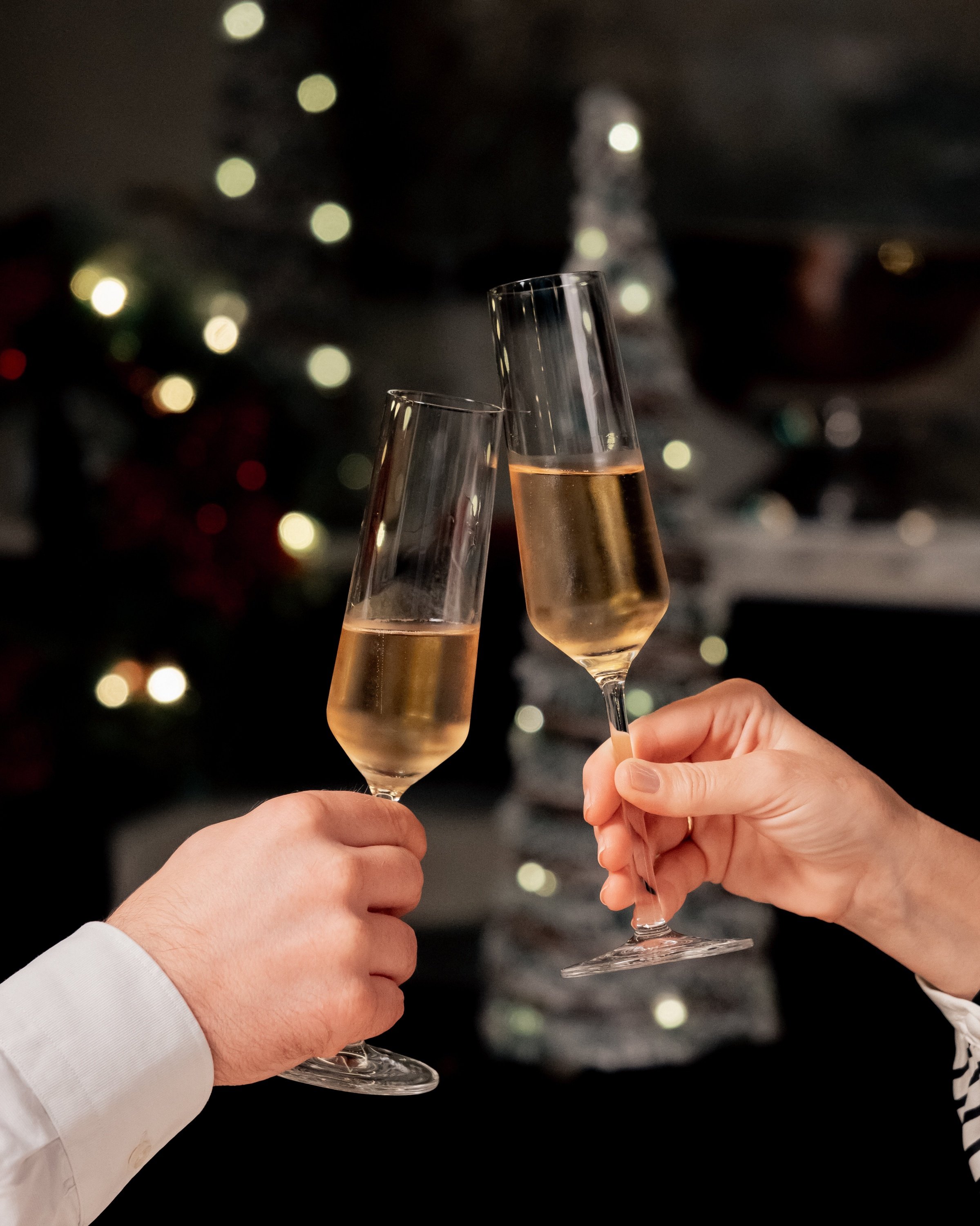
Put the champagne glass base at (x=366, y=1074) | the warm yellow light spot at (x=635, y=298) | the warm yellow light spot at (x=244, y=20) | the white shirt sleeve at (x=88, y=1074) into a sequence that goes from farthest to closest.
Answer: the warm yellow light spot at (x=244, y=20) → the warm yellow light spot at (x=635, y=298) → the champagne glass base at (x=366, y=1074) → the white shirt sleeve at (x=88, y=1074)

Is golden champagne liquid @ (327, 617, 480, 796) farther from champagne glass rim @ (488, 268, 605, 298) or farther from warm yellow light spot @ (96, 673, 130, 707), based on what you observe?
warm yellow light spot @ (96, 673, 130, 707)

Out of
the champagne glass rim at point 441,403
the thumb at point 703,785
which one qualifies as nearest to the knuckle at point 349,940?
the thumb at point 703,785

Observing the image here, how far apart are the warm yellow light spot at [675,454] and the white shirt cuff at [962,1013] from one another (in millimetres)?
1609

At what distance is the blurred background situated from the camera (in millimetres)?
2631

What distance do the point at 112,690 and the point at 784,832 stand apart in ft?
6.68

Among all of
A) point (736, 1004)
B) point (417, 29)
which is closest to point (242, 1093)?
point (736, 1004)

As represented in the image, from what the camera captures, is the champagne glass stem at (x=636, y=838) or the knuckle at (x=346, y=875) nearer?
the knuckle at (x=346, y=875)

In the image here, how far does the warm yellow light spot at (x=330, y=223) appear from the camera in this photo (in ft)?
9.84

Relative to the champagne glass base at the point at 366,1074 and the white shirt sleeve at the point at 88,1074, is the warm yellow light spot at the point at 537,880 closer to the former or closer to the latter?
the champagne glass base at the point at 366,1074

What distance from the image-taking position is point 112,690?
2732 millimetres

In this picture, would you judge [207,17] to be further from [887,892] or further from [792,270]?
[887,892]

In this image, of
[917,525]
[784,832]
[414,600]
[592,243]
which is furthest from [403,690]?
[917,525]

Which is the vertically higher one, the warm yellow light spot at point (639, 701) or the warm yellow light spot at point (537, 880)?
the warm yellow light spot at point (639, 701)

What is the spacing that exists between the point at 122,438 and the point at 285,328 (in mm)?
552
